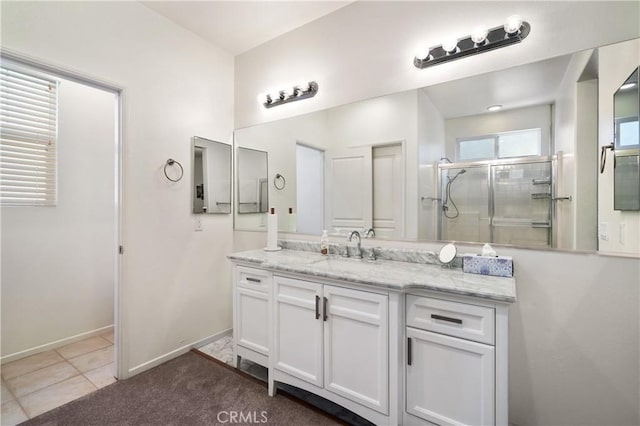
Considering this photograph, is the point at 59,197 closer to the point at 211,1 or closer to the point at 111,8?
the point at 111,8

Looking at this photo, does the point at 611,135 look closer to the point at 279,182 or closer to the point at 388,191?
the point at 388,191

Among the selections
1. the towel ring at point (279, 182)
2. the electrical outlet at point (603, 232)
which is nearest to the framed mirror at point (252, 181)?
the towel ring at point (279, 182)

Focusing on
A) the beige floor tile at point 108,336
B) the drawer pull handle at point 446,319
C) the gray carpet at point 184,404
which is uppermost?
the drawer pull handle at point 446,319

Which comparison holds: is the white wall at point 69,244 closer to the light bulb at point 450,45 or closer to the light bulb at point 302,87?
the light bulb at point 302,87

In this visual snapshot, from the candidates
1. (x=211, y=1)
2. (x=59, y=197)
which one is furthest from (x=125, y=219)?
(x=211, y=1)

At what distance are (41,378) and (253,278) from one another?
1.73m

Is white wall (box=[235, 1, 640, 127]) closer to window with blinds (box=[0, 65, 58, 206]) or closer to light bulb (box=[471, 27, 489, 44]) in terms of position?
light bulb (box=[471, 27, 489, 44])

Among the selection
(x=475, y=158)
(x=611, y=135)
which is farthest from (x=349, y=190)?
(x=611, y=135)

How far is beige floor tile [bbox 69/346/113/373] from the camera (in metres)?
2.24

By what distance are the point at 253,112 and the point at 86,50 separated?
4.14 ft

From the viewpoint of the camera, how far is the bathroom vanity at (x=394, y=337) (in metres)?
1.24

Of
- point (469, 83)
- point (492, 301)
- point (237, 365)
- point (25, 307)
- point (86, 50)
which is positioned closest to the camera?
point (492, 301)

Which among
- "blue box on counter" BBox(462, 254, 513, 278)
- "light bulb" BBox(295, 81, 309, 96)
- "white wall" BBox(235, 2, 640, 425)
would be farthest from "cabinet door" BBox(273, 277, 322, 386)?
"light bulb" BBox(295, 81, 309, 96)

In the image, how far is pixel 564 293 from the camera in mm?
1441
